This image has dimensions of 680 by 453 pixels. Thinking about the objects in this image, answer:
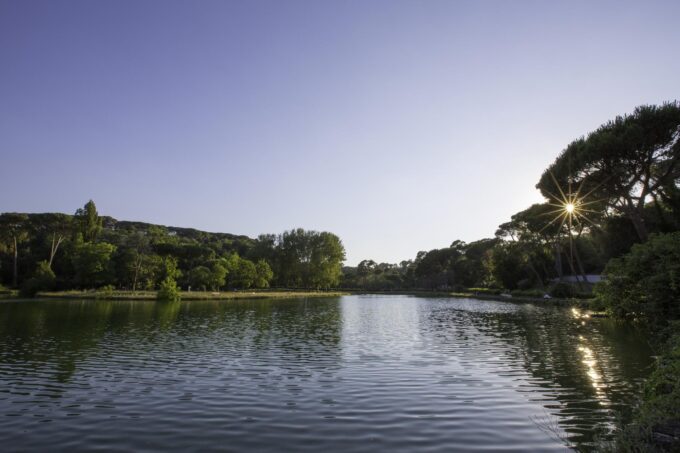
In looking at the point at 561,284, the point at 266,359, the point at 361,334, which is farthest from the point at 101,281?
the point at 561,284

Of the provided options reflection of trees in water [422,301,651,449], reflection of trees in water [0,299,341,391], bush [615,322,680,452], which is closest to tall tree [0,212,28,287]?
reflection of trees in water [0,299,341,391]

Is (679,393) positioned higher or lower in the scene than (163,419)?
higher

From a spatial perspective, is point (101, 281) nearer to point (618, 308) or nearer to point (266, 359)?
point (266, 359)

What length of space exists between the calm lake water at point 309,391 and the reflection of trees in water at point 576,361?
85 millimetres

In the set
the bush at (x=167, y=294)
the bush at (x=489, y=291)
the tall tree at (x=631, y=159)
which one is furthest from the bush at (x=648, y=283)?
the bush at (x=489, y=291)

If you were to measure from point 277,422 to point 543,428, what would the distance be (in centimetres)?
610

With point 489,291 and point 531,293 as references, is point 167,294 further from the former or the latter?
point 489,291

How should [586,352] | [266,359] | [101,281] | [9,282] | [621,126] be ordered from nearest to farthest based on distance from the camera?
[266,359] → [586,352] → [621,126] → [101,281] → [9,282]

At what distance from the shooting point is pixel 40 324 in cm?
2941

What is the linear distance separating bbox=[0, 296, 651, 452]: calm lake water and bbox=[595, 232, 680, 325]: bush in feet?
6.78

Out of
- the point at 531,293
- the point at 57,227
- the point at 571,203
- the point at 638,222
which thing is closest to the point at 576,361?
the point at 638,222

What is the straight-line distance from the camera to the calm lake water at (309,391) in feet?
29.9

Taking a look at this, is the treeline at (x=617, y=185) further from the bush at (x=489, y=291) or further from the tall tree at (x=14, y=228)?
the tall tree at (x=14, y=228)

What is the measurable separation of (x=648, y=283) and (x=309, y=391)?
64.4 ft
